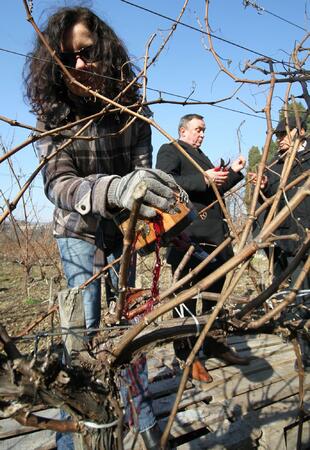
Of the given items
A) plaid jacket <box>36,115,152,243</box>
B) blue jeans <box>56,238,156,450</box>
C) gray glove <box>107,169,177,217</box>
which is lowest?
blue jeans <box>56,238,156,450</box>

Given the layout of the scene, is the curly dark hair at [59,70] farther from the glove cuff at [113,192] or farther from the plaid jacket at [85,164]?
the glove cuff at [113,192]

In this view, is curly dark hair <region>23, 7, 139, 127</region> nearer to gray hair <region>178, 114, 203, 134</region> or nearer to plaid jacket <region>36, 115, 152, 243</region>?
plaid jacket <region>36, 115, 152, 243</region>

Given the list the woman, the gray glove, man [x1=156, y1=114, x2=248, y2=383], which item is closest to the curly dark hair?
the woman

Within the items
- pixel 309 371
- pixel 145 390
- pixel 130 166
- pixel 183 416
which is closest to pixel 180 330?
pixel 145 390

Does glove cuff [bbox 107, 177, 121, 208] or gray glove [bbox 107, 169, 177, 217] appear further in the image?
glove cuff [bbox 107, 177, 121, 208]

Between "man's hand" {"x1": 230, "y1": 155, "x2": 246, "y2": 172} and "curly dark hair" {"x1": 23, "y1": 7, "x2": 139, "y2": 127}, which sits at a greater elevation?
"curly dark hair" {"x1": 23, "y1": 7, "x2": 139, "y2": 127}

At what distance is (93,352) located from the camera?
928 millimetres

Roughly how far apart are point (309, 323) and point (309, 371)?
1407mm

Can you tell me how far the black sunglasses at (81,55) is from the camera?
1412 mm

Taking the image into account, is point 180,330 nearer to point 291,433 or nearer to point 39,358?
point 39,358

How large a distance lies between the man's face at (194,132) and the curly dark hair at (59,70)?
1.30m

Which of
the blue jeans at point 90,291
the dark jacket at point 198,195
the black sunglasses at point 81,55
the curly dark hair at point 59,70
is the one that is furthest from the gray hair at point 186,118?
the blue jeans at point 90,291

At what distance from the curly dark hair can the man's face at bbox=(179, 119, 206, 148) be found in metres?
1.30

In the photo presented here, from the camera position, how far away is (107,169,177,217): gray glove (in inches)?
34.9
